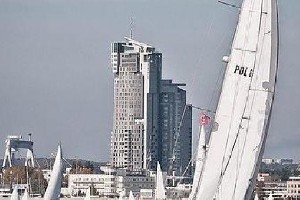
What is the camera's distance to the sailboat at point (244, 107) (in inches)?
1347

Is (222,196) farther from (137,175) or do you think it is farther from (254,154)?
(137,175)

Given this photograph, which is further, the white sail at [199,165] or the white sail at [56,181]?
the white sail at [56,181]

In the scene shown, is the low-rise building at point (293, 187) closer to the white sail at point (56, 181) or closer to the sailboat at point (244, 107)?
the white sail at point (56, 181)

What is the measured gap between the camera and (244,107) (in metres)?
34.8

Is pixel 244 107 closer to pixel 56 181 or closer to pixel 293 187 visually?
pixel 56 181

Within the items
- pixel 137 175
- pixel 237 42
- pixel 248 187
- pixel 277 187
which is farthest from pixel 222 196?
pixel 137 175

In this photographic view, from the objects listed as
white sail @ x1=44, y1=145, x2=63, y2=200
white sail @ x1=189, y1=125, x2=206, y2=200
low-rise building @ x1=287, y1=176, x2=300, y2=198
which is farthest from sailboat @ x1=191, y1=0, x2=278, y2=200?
low-rise building @ x1=287, y1=176, x2=300, y2=198

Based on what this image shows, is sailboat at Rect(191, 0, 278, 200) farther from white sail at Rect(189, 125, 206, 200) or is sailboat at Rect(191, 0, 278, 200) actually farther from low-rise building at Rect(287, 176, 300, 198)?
low-rise building at Rect(287, 176, 300, 198)

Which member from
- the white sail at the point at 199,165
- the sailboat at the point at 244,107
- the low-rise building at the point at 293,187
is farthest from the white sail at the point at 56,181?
the low-rise building at the point at 293,187

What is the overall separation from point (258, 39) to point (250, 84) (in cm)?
96

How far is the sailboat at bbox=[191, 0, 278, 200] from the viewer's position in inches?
1347

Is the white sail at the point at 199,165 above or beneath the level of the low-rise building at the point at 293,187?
above

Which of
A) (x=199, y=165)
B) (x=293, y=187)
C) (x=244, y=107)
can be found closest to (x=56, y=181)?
(x=199, y=165)

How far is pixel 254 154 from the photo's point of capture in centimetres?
3456
